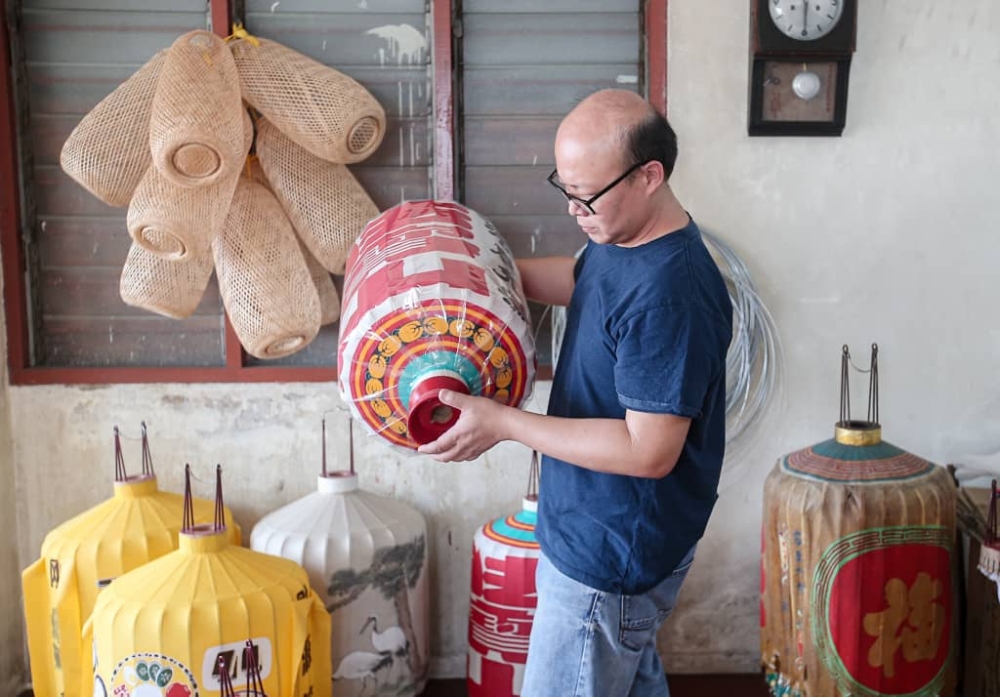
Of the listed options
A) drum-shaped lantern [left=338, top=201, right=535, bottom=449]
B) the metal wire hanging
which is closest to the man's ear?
drum-shaped lantern [left=338, top=201, right=535, bottom=449]

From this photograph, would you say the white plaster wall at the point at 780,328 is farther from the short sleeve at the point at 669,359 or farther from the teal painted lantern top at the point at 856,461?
the short sleeve at the point at 669,359

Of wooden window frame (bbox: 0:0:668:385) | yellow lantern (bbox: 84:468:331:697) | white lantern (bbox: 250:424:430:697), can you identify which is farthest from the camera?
wooden window frame (bbox: 0:0:668:385)

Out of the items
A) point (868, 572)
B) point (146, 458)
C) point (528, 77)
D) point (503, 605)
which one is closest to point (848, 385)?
point (868, 572)

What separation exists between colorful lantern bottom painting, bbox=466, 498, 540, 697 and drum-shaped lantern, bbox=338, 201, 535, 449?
0.84m

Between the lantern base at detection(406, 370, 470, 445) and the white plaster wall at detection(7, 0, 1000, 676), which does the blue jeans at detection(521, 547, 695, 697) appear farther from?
the white plaster wall at detection(7, 0, 1000, 676)

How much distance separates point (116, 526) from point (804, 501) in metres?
1.73

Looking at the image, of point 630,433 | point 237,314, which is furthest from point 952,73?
point 237,314

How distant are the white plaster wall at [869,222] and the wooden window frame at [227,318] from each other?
0.22ft

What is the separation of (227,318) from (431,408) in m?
1.27

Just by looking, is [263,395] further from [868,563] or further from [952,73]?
[952,73]

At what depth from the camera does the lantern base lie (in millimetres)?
1338

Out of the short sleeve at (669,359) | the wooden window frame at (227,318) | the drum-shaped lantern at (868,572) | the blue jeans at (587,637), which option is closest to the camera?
the short sleeve at (669,359)

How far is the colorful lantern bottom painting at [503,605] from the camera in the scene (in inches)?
87.4

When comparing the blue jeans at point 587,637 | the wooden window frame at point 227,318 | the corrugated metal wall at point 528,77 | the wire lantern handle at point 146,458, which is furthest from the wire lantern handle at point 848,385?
the wire lantern handle at point 146,458
